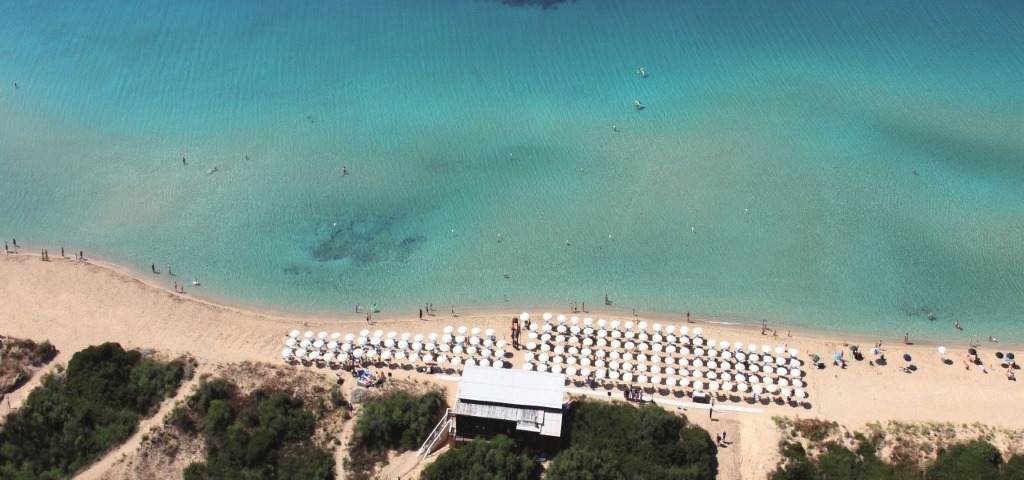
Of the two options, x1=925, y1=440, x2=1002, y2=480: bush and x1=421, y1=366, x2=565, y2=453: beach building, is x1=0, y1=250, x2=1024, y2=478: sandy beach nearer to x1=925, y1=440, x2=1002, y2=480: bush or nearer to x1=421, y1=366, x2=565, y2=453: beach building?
x1=925, y1=440, x2=1002, y2=480: bush

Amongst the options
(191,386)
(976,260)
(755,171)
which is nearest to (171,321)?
(191,386)

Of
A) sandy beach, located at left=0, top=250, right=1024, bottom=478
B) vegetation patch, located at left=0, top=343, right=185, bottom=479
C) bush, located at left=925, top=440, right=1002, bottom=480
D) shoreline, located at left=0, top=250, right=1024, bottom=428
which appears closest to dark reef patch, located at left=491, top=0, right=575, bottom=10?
sandy beach, located at left=0, top=250, right=1024, bottom=478

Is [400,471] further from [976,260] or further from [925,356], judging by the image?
[976,260]

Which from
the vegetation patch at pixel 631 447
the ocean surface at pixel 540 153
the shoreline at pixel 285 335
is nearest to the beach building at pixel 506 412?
the vegetation patch at pixel 631 447

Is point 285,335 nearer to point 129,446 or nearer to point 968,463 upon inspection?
point 129,446

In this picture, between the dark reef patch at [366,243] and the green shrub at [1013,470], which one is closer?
the green shrub at [1013,470]

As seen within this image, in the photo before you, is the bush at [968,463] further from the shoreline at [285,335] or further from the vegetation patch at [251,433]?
the vegetation patch at [251,433]

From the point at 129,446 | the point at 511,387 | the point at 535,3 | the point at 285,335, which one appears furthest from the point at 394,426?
the point at 535,3
